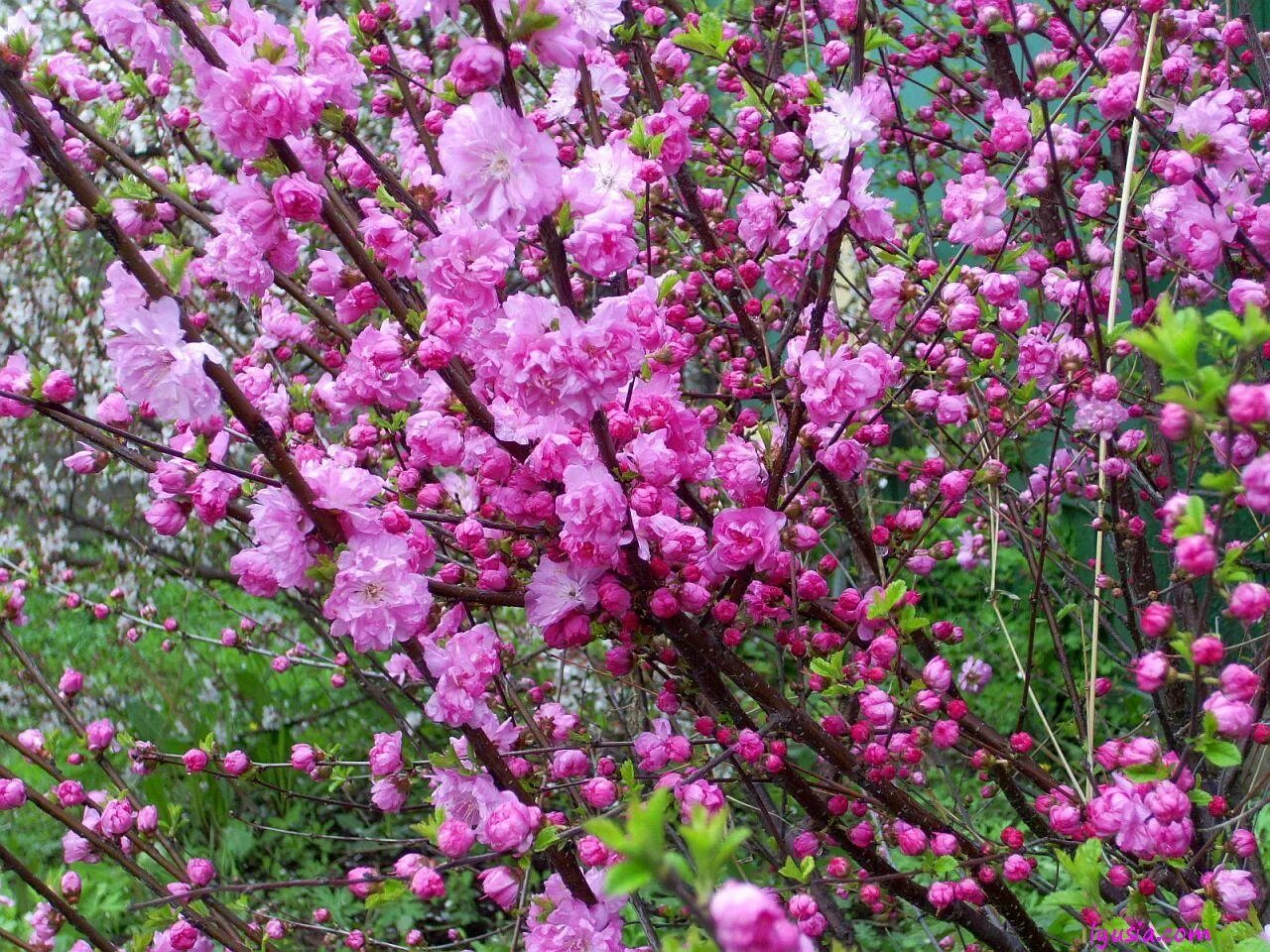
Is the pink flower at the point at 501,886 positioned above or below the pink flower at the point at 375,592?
below

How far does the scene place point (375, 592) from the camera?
1355 millimetres

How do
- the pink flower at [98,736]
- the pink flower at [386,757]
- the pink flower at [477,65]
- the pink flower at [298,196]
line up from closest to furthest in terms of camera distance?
1. the pink flower at [477,65]
2. the pink flower at [298,196]
3. the pink flower at [386,757]
4. the pink flower at [98,736]

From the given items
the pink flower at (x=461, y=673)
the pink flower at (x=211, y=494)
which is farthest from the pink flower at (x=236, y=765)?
the pink flower at (x=211, y=494)

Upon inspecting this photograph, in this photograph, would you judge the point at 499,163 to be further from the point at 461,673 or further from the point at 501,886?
the point at 501,886

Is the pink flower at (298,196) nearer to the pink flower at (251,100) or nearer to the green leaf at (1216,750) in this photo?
the pink flower at (251,100)

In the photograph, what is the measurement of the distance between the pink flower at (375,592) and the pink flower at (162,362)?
10.2 inches

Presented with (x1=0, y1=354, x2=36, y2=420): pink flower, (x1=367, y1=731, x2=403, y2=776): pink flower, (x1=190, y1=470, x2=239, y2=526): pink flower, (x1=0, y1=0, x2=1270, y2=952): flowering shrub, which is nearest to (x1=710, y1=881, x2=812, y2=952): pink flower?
(x1=0, y1=0, x2=1270, y2=952): flowering shrub

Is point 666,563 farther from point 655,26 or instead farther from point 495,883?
point 655,26

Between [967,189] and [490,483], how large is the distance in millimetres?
913

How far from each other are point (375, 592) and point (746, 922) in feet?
2.71

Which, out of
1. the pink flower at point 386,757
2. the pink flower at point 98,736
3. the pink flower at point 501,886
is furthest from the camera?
the pink flower at point 98,736

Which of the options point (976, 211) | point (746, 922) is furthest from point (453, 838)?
point (976, 211)

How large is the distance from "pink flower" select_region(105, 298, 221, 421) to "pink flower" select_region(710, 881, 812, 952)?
2.98 ft

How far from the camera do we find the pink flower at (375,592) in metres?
1.33
